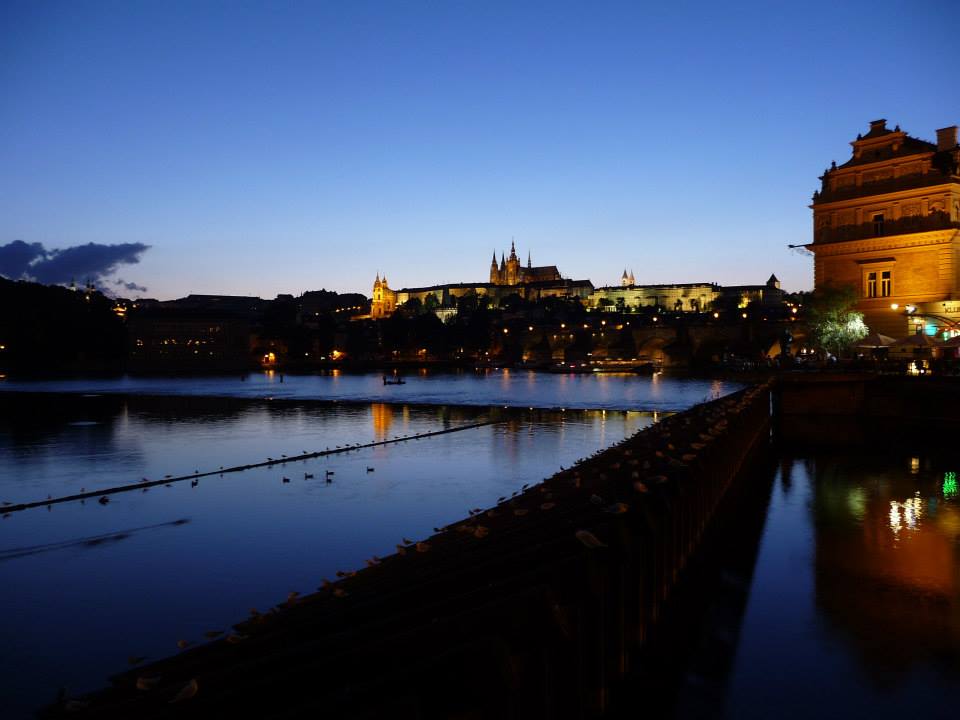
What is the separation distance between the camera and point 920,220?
135ft

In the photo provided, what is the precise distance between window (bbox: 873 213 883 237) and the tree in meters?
3.52

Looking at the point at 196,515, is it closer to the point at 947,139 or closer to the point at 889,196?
the point at 889,196

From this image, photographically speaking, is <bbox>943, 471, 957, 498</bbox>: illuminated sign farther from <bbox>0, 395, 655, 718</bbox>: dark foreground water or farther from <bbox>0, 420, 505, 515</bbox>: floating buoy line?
<bbox>0, 420, 505, 515</bbox>: floating buoy line

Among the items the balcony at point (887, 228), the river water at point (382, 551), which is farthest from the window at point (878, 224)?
the river water at point (382, 551)

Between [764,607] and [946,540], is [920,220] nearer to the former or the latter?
[946,540]

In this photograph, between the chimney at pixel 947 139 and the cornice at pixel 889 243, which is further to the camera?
the chimney at pixel 947 139

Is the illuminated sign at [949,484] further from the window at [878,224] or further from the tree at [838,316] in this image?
the window at [878,224]

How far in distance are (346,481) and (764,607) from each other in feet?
51.7

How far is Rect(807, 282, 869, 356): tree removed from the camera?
142 ft

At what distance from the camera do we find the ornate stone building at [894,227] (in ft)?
132

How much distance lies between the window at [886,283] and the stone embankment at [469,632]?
38.9 metres

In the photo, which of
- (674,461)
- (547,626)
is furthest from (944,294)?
(547,626)

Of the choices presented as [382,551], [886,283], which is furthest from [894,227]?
[382,551]

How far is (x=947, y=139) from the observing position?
41938 mm
